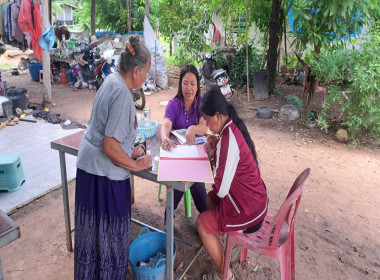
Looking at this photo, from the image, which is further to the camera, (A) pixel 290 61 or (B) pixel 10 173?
(A) pixel 290 61

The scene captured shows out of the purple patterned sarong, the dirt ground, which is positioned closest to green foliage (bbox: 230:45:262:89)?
the dirt ground

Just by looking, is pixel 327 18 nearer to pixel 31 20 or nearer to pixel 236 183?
pixel 236 183

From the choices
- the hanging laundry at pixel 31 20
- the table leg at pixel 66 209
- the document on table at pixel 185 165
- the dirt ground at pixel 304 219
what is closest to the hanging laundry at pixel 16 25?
the hanging laundry at pixel 31 20

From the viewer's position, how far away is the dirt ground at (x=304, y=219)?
99.3 inches

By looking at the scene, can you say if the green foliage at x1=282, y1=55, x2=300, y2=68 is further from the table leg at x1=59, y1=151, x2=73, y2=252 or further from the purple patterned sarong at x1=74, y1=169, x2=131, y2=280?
the purple patterned sarong at x1=74, y1=169, x2=131, y2=280

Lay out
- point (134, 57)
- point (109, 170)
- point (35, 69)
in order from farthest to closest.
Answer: point (35, 69) → point (109, 170) → point (134, 57)

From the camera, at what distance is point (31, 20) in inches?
251

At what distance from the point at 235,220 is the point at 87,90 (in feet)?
25.6

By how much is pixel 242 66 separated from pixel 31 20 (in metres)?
5.16

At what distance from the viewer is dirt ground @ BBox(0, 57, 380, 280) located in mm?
2523

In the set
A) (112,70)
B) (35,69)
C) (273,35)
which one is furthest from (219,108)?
(35,69)

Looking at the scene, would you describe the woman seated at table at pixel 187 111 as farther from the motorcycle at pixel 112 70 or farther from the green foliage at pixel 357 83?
the motorcycle at pixel 112 70

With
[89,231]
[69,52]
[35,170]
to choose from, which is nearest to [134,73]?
[89,231]

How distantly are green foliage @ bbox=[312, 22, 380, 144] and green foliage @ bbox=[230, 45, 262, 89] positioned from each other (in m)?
3.10
